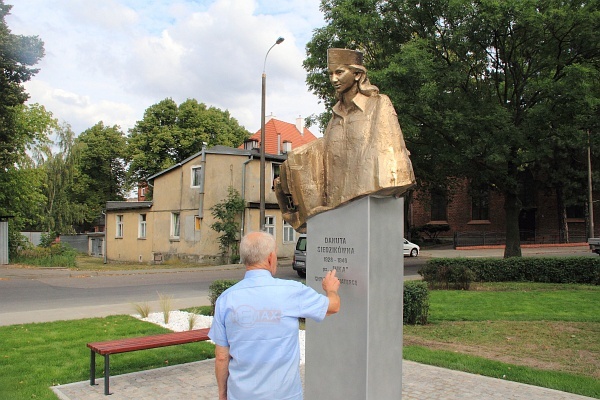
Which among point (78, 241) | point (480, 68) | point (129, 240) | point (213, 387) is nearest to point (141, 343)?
point (213, 387)

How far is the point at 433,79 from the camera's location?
1781 centimetres

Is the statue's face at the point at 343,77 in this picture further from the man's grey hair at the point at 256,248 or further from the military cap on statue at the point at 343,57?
the man's grey hair at the point at 256,248

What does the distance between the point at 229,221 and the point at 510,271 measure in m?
14.8

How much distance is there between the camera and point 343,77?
5.28m

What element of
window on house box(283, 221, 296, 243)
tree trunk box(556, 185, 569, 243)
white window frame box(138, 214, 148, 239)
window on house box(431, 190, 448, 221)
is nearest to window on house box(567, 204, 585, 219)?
tree trunk box(556, 185, 569, 243)

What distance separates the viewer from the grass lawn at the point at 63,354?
661 cm

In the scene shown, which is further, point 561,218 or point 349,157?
point 561,218

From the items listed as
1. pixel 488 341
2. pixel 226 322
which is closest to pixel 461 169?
pixel 488 341

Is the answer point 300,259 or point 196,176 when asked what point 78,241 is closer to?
point 196,176

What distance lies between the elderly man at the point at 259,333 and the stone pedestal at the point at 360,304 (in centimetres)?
178

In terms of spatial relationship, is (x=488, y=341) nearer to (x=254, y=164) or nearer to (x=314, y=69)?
(x=314, y=69)

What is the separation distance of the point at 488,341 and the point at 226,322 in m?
7.26

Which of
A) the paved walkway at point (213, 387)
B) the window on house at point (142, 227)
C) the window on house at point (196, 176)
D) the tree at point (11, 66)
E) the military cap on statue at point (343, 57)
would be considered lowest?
the paved walkway at point (213, 387)

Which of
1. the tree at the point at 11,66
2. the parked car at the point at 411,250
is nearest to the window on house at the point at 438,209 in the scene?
the parked car at the point at 411,250
